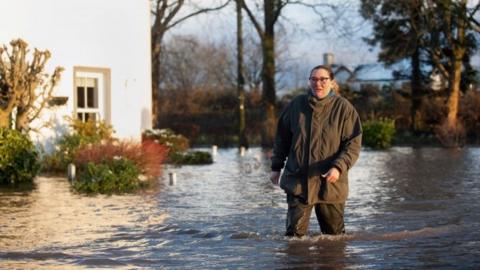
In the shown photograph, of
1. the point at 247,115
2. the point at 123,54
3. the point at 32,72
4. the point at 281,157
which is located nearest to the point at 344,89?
the point at 247,115

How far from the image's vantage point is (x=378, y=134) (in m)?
35.1

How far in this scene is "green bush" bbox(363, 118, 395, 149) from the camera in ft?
115

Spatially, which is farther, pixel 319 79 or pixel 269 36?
pixel 269 36

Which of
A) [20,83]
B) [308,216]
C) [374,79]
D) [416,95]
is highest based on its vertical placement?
[374,79]

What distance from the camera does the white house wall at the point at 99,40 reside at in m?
21.5

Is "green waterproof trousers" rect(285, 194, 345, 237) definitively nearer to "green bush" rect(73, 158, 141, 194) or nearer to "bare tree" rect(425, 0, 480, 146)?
"green bush" rect(73, 158, 141, 194)

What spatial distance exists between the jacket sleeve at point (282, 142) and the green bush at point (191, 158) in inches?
672

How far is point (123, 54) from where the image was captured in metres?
24.4

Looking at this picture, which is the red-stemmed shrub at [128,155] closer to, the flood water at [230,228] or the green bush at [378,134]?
the flood water at [230,228]

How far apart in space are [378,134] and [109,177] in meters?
19.8

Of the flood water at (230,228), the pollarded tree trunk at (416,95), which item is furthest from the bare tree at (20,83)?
the pollarded tree trunk at (416,95)

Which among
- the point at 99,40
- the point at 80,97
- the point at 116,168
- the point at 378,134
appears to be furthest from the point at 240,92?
the point at 116,168

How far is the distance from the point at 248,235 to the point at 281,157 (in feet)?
6.11

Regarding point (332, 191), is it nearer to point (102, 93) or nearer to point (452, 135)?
point (102, 93)
